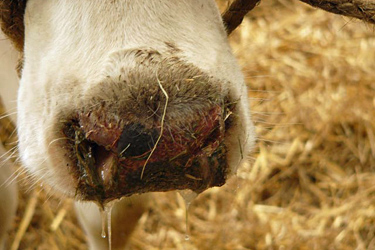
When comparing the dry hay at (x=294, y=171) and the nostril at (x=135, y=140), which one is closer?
the nostril at (x=135, y=140)

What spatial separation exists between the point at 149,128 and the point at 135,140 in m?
0.03

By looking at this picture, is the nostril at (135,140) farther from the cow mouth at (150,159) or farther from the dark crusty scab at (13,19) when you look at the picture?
the dark crusty scab at (13,19)

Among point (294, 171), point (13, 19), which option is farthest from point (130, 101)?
point (294, 171)

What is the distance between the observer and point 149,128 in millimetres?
1098

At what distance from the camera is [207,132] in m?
1.13

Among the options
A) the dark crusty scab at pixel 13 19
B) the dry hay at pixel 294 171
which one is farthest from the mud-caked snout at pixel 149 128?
the dry hay at pixel 294 171

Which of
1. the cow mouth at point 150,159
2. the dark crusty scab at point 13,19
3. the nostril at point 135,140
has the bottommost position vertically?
the cow mouth at point 150,159

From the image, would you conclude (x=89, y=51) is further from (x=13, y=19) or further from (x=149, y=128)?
(x=13, y=19)

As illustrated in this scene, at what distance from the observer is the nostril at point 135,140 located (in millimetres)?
1093

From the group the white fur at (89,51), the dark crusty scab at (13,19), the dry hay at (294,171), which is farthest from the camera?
the dry hay at (294,171)

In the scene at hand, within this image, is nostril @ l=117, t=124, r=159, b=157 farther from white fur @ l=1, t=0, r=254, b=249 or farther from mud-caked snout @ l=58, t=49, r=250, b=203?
white fur @ l=1, t=0, r=254, b=249

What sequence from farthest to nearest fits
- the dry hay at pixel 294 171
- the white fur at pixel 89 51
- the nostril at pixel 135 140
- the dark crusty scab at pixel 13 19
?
the dry hay at pixel 294 171
the dark crusty scab at pixel 13 19
the white fur at pixel 89 51
the nostril at pixel 135 140

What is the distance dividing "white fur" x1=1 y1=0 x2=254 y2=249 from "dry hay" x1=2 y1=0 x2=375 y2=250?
4.06ft

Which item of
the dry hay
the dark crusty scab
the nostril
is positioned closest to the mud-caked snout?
the nostril
